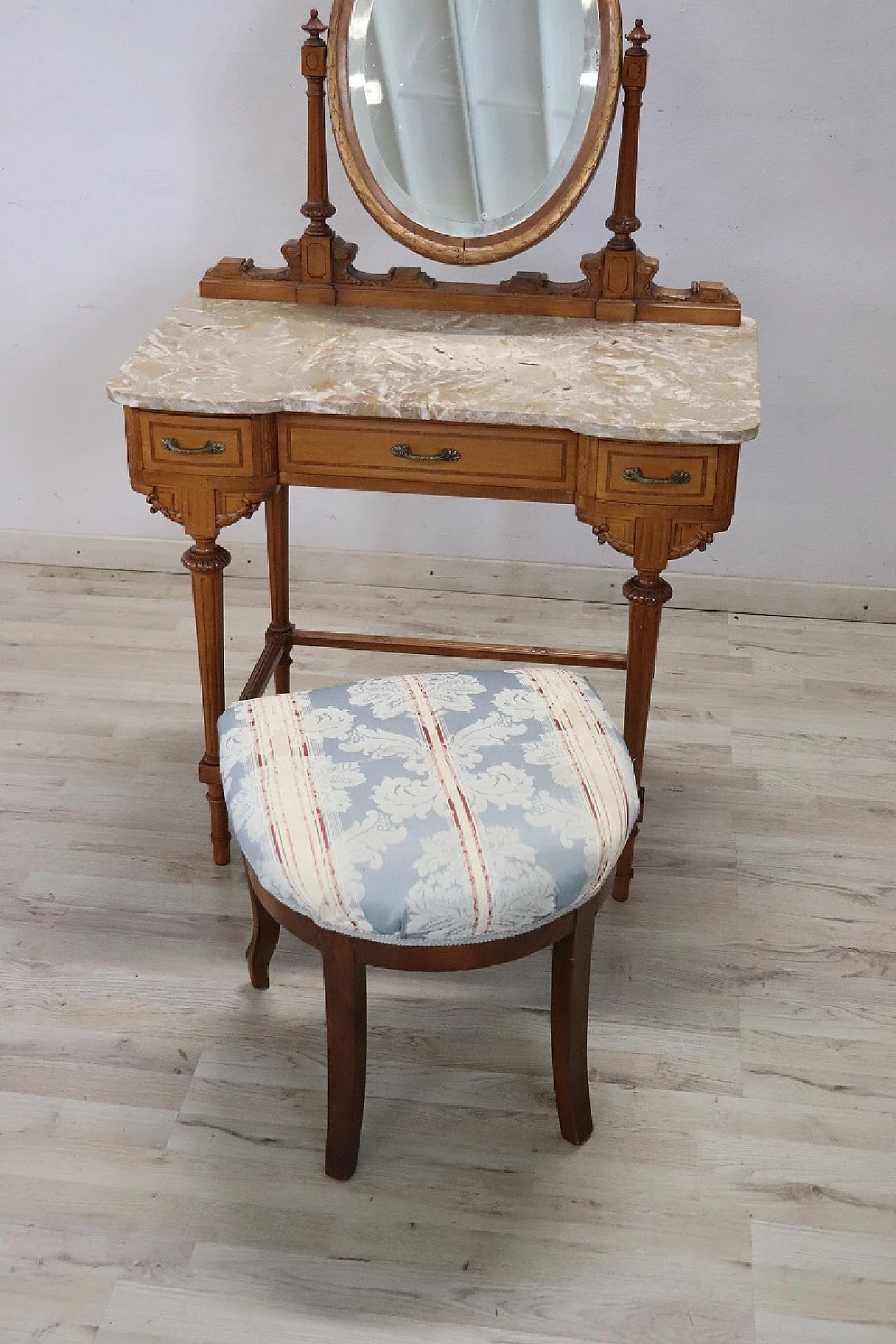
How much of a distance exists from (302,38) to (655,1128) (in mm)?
1923

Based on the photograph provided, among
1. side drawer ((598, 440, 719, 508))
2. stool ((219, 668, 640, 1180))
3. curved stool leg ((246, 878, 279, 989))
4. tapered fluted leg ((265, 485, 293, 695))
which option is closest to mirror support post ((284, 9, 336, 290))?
tapered fluted leg ((265, 485, 293, 695))

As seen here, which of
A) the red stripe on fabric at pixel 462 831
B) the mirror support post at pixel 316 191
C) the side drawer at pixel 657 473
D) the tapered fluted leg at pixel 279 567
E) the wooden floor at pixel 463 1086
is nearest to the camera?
the red stripe on fabric at pixel 462 831

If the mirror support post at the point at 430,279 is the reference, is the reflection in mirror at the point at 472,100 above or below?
above

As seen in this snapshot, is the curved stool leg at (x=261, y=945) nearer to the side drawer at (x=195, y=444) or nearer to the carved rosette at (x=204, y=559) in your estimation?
the carved rosette at (x=204, y=559)

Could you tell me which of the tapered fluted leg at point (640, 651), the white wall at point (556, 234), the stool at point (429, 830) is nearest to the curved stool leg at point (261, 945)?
the stool at point (429, 830)

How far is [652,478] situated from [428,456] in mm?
313

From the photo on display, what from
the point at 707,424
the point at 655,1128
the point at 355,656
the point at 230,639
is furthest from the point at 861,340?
the point at 655,1128

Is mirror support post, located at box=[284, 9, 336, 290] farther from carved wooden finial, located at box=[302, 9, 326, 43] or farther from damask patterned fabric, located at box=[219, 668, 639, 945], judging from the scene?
damask patterned fabric, located at box=[219, 668, 639, 945]

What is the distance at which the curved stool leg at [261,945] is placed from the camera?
6.27 feet

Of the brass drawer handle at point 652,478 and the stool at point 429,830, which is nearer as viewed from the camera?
the stool at point 429,830

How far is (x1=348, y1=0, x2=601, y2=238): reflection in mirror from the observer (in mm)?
2055

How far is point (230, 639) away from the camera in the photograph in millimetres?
2822

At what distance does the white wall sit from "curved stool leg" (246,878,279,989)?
1.21 meters

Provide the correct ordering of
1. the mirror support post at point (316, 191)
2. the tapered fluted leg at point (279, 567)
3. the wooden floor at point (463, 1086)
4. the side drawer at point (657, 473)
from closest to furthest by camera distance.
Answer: the wooden floor at point (463, 1086), the side drawer at point (657, 473), the mirror support post at point (316, 191), the tapered fluted leg at point (279, 567)
